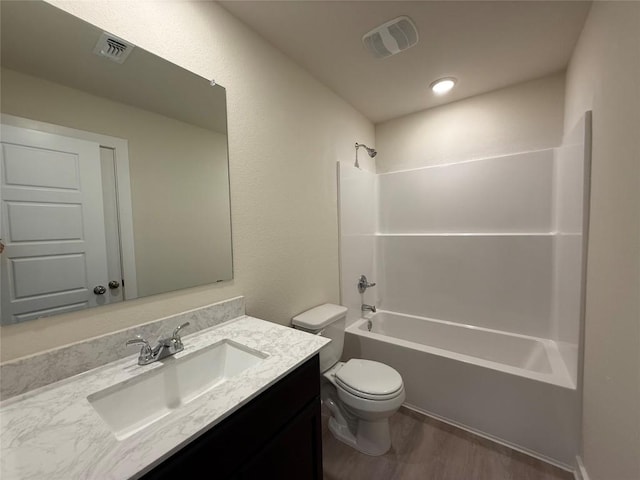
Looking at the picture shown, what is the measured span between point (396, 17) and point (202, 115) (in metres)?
1.15

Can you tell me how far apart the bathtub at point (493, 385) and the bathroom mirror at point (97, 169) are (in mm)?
1492

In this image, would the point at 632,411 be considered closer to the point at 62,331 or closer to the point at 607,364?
the point at 607,364

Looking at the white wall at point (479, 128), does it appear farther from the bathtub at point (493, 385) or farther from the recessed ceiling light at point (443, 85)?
the bathtub at point (493, 385)

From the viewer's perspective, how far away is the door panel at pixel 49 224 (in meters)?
0.77

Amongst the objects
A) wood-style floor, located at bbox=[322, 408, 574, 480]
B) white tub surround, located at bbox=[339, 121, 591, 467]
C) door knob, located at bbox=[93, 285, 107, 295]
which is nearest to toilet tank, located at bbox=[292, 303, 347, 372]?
white tub surround, located at bbox=[339, 121, 591, 467]

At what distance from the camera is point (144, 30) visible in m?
1.05

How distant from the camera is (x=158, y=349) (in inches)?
38.8

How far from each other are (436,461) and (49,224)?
2124 mm

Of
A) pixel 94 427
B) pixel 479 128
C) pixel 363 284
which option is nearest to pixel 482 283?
pixel 363 284

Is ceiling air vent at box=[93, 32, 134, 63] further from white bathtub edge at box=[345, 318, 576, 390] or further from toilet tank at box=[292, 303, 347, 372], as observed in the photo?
white bathtub edge at box=[345, 318, 576, 390]

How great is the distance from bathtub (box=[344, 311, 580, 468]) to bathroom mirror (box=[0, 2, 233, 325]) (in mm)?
1492

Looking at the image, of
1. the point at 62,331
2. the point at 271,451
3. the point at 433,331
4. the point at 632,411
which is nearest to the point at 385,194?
the point at 433,331

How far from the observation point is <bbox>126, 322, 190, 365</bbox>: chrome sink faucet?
0.95 m

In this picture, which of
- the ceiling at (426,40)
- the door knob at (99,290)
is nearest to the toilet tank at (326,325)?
the door knob at (99,290)
